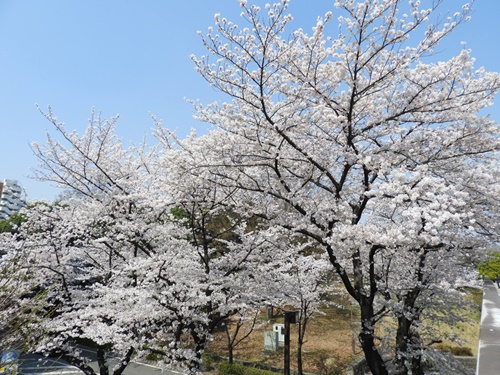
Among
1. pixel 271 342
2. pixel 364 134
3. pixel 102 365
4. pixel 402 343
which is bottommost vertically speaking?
pixel 271 342

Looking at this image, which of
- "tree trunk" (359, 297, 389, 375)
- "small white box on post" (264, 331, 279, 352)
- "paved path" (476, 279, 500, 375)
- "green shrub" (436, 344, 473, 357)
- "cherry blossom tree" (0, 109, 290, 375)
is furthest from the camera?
"small white box on post" (264, 331, 279, 352)

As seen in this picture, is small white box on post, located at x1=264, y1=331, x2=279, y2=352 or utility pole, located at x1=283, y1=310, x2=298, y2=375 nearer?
utility pole, located at x1=283, y1=310, x2=298, y2=375

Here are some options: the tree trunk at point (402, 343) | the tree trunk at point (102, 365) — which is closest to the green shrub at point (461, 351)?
the tree trunk at point (402, 343)

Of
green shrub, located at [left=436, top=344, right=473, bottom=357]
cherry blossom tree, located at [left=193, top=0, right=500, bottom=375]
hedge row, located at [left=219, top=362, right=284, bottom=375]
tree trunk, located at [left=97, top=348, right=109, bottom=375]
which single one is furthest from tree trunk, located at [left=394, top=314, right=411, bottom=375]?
green shrub, located at [left=436, top=344, right=473, bottom=357]

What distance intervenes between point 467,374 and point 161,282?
8147 millimetres

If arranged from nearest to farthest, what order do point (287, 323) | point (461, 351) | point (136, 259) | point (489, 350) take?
point (489, 350), point (136, 259), point (287, 323), point (461, 351)

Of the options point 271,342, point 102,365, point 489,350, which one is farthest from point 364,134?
point 271,342

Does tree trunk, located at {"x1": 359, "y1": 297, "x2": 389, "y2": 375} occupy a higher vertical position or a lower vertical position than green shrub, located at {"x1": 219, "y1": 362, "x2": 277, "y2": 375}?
higher

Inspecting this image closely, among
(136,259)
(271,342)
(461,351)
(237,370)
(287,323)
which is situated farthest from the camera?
(271,342)

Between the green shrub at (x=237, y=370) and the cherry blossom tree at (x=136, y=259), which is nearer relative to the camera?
the cherry blossom tree at (x=136, y=259)

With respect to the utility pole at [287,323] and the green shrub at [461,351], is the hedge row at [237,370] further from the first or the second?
the green shrub at [461,351]

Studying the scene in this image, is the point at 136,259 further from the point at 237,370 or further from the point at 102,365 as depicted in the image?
the point at 237,370

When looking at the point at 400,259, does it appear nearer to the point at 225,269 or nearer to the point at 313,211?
the point at 313,211

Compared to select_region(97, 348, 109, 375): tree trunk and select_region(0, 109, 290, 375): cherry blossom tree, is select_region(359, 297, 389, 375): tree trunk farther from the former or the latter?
select_region(97, 348, 109, 375): tree trunk
